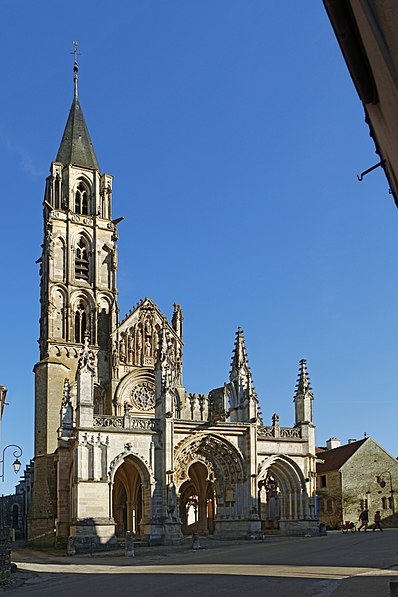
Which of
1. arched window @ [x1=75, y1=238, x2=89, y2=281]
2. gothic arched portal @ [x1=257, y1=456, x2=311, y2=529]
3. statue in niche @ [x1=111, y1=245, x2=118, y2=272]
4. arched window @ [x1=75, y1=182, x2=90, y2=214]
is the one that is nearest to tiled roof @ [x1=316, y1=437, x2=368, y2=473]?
gothic arched portal @ [x1=257, y1=456, x2=311, y2=529]

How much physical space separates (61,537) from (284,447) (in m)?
11.9

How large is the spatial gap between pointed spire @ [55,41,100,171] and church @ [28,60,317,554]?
0.11 m

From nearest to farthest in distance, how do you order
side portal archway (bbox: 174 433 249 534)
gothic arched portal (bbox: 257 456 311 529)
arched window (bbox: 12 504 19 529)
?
side portal archway (bbox: 174 433 249 534) → gothic arched portal (bbox: 257 456 311 529) → arched window (bbox: 12 504 19 529)

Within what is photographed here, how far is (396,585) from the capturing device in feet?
39.0

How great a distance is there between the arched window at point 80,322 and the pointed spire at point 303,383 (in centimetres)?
1612

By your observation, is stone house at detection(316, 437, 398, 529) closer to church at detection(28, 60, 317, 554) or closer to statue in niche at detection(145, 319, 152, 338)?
church at detection(28, 60, 317, 554)

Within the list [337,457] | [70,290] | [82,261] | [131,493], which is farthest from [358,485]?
[82,261]

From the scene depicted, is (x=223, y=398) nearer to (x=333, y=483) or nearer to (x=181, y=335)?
(x=181, y=335)

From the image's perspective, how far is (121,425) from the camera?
35.4m

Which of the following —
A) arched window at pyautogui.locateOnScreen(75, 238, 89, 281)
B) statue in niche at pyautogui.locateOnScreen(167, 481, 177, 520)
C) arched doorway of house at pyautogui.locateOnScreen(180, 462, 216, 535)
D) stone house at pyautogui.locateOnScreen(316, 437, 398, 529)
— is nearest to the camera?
statue in niche at pyautogui.locateOnScreen(167, 481, 177, 520)

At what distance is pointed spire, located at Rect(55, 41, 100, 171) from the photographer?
5559 cm

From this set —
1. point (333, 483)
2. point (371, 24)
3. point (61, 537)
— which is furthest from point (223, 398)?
point (371, 24)

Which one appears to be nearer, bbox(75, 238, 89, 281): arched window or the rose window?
the rose window

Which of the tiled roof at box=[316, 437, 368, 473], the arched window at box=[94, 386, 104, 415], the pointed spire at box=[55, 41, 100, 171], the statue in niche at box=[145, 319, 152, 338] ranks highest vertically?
the pointed spire at box=[55, 41, 100, 171]
